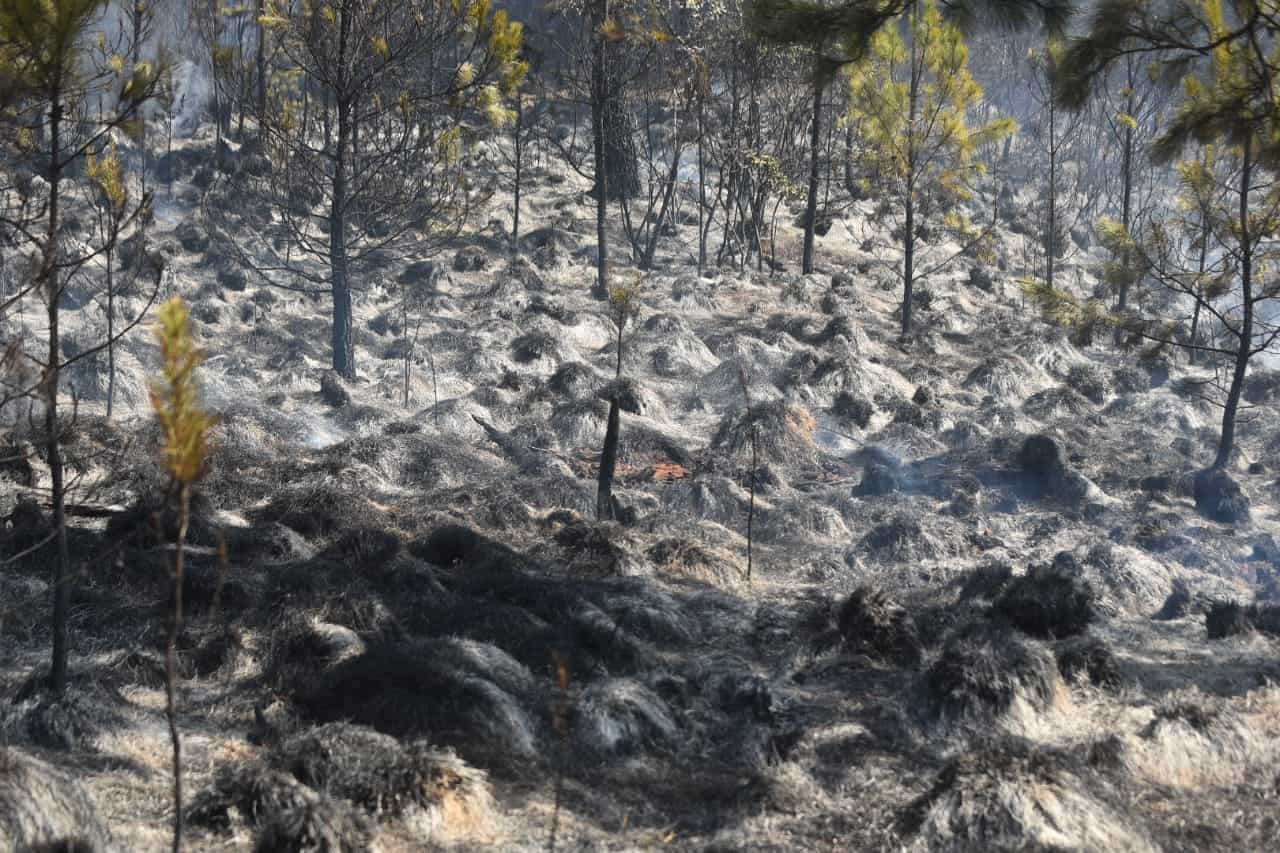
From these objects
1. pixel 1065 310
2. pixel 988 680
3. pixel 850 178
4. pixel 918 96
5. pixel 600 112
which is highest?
pixel 850 178

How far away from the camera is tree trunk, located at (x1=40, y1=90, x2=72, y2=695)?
437 cm

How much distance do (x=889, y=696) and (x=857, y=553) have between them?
12.1 feet

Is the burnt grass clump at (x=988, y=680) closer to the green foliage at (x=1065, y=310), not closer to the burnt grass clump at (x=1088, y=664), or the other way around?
the burnt grass clump at (x=1088, y=664)

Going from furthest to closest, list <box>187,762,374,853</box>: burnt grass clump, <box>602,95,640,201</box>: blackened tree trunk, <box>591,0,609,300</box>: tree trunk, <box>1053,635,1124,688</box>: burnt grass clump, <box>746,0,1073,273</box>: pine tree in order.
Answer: <box>602,95,640,201</box>: blackened tree trunk
<box>591,0,609,300</box>: tree trunk
<box>746,0,1073,273</box>: pine tree
<box>1053,635,1124,688</box>: burnt grass clump
<box>187,762,374,853</box>: burnt grass clump

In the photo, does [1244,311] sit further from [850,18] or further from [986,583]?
[850,18]

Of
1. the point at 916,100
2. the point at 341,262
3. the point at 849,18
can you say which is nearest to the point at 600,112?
the point at 916,100

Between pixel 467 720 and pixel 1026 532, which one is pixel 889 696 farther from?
pixel 1026 532

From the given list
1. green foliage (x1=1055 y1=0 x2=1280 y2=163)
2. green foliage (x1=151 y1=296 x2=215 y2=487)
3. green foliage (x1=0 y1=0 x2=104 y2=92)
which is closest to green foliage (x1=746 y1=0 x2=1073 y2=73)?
green foliage (x1=1055 y1=0 x2=1280 y2=163)

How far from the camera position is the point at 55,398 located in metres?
4.77

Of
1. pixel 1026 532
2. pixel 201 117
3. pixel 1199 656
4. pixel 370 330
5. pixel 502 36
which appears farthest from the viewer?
pixel 201 117

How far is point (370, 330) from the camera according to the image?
1902 centimetres

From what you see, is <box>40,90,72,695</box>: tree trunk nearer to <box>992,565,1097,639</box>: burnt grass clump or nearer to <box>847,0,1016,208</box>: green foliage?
<box>992,565,1097,639</box>: burnt grass clump

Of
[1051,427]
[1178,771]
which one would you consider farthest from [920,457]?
[1178,771]

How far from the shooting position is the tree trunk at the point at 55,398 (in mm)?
4371
